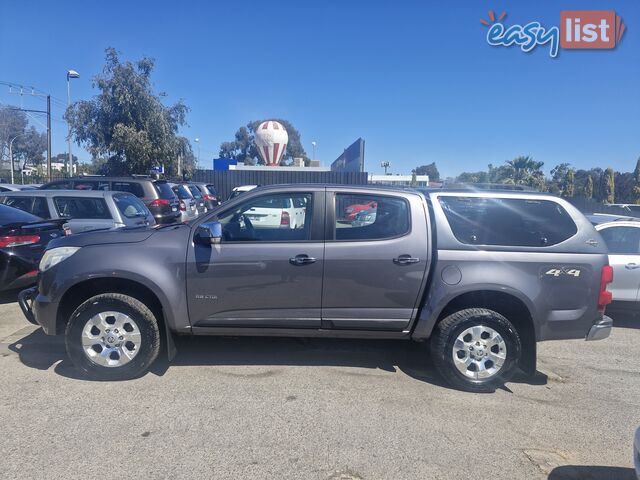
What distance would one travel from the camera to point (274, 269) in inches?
166

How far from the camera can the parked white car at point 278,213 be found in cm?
441

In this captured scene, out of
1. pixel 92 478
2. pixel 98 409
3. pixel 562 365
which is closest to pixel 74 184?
pixel 98 409

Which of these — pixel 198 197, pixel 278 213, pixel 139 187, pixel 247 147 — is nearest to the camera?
pixel 278 213

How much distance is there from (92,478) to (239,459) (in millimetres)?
894

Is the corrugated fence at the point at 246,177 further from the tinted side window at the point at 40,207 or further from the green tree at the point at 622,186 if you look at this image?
the green tree at the point at 622,186

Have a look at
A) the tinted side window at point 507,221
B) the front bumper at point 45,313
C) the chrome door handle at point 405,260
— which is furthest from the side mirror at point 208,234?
the tinted side window at point 507,221

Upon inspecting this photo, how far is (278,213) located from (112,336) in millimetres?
1862

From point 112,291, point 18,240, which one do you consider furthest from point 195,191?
point 112,291

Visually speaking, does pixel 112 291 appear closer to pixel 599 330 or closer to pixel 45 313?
pixel 45 313

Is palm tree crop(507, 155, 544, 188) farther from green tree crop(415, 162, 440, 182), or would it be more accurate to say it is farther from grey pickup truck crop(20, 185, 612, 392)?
green tree crop(415, 162, 440, 182)

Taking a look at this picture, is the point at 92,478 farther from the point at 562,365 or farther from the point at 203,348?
the point at 562,365

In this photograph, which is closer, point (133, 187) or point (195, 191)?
point (133, 187)

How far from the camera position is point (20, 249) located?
6316 mm

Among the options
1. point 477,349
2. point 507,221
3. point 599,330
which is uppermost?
point 507,221
